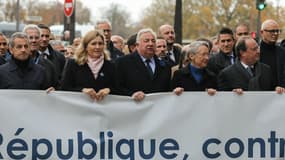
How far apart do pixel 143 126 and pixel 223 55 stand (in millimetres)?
2113

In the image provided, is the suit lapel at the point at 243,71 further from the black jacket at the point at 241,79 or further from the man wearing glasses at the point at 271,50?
the man wearing glasses at the point at 271,50

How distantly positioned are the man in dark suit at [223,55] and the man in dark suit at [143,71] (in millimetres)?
1017

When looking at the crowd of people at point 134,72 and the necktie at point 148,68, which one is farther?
the necktie at point 148,68

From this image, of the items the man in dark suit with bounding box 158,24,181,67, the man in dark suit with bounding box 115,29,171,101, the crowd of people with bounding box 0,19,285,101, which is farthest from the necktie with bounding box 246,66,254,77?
the man in dark suit with bounding box 158,24,181,67

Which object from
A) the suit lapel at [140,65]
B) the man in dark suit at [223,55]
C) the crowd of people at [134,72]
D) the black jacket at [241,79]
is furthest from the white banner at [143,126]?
the man in dark suit at [223,55]

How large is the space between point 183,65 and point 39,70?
1.53m

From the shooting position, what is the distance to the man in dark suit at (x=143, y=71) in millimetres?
6703

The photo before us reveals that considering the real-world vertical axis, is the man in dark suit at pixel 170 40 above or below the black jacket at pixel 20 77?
above

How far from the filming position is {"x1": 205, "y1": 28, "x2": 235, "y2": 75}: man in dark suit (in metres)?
7.75

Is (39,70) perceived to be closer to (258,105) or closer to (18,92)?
(18,92)

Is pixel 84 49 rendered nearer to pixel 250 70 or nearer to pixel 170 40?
pixel 250 70

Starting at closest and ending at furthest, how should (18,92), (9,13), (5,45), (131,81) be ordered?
1. (18,92)
2. (131,81)
3. (5,45)
4. (9,13)

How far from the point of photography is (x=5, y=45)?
8.53 meters

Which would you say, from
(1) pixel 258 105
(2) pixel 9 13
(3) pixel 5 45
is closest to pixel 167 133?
(1) pixel 258 105
